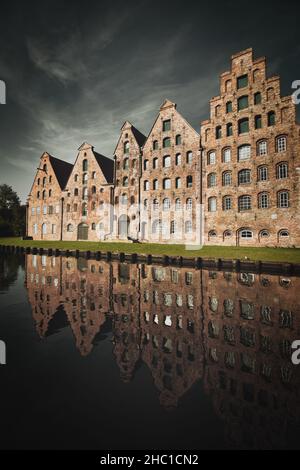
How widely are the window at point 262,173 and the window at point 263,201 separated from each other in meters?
1.71

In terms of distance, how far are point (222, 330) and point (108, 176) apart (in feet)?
112

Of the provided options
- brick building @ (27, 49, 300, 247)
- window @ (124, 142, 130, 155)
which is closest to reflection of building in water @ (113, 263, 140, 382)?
brick building @ (27, 49, 300, 247)

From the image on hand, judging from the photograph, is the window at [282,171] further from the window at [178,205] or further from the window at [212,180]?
the window at [178,205]

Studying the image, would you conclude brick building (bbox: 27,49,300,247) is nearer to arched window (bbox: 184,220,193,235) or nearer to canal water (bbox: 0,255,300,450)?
arched window (bbox: 184,220,193,235)

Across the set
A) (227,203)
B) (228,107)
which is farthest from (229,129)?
(227,203)

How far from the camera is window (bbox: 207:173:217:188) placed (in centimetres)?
Answer: 2653

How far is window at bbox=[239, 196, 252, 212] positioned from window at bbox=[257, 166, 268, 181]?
90.6 inches

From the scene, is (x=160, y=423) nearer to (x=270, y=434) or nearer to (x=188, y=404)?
(x=188, y=404)

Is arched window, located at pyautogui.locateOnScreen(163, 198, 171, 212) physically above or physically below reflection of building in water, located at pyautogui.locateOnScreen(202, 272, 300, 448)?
above

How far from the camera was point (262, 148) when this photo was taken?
23.9 metres

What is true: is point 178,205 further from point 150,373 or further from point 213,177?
point 150,373

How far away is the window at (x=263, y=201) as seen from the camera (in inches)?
925

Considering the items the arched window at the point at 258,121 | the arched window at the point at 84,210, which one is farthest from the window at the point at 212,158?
the arched window at the point at 84,210
